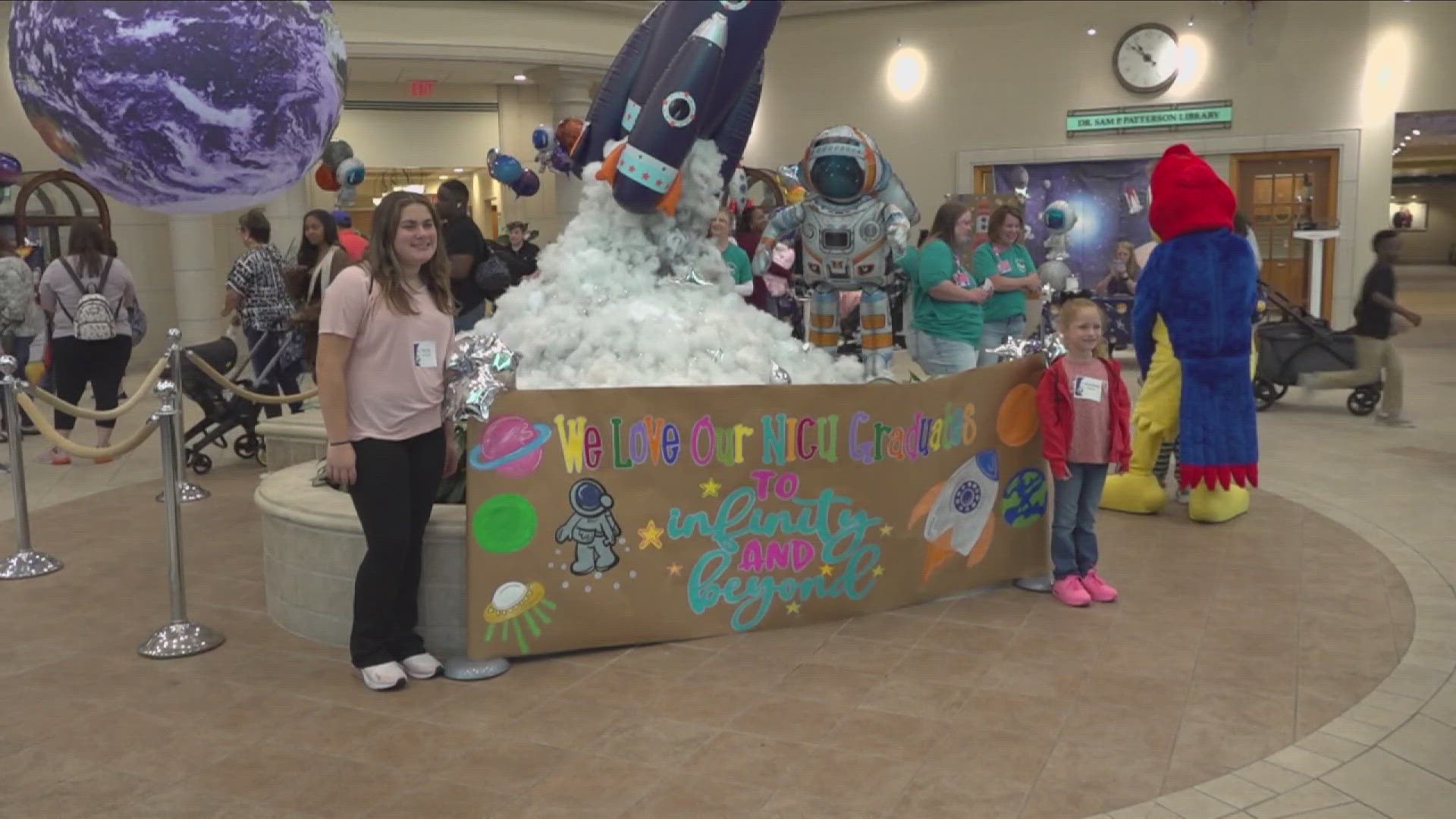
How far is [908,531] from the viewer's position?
14.1 feet

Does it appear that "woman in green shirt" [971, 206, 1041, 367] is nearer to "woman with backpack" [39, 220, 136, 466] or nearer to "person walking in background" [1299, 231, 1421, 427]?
"person walking in background" [1299, 231, 1421, 427]

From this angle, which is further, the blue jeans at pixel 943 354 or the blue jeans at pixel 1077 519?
the blue jeans at pixel 943 354

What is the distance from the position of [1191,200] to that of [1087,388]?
1376 millimetres

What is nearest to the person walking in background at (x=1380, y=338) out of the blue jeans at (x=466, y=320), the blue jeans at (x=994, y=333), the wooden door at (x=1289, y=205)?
the blue jeans at (x=994, y=333)

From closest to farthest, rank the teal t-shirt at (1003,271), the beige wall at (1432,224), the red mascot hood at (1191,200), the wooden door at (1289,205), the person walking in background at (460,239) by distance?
1. the red mascot hood at (1191,200)
2. the person walking in background at (460,239)
3. the teal t-shirt at (1003,271)
4. the wooden door at (1289,205)
5. the beige wall at (1432,224)

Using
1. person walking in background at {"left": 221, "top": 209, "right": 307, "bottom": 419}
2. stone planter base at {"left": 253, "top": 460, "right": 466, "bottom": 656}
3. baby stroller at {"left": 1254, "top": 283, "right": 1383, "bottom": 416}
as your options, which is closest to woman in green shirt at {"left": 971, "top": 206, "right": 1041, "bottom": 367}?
baby stroller at {"left": 1254, "top": 283, "right": 1383, "bottom": 416}

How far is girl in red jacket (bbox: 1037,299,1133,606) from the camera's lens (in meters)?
4.38

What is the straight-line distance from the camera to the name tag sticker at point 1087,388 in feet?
14.4

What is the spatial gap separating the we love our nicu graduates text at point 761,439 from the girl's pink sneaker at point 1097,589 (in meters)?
0.71

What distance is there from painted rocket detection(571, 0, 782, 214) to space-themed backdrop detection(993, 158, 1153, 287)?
9.69m

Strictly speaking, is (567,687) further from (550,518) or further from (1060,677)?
(1060,677)

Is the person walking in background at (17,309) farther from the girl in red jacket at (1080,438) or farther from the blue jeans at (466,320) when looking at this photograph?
the girl in red jacket at (1080,438)

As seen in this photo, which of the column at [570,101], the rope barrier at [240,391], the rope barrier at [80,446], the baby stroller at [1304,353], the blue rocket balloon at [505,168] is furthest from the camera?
the column at [570,101]

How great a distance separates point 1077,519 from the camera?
4484 millimetres
